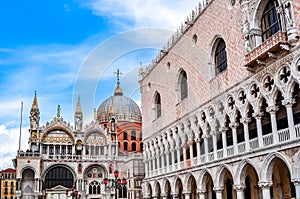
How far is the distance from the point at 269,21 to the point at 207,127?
8055 mm

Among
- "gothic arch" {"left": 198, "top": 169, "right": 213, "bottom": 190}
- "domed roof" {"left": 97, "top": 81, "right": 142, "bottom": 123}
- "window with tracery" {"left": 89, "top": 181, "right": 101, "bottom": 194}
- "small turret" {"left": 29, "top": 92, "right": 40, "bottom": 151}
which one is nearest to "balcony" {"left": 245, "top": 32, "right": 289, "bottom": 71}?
"gothic arch" {"left": 198, "top": 169, "right": 213, "bottom": 190}

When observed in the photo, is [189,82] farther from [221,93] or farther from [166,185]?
[166,185]

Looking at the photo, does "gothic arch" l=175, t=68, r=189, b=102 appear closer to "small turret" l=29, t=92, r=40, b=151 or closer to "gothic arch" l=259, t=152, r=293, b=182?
"gothic arch" l=259, t=152, r=293, b=182

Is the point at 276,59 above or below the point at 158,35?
below

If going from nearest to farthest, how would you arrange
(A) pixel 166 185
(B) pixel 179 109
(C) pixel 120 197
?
1. (B) pixel 179 109
2. (A) pixel 166 185
3. (C) pixel 120 197

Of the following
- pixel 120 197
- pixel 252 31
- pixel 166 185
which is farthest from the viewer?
pixel 120 197

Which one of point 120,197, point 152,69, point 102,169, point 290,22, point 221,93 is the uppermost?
point 152,69

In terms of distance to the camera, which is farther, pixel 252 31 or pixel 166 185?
pixel 166 185

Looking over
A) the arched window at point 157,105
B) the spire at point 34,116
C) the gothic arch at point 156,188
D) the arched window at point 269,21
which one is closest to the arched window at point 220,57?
the arched window at point 269,21

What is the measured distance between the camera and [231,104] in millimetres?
21328

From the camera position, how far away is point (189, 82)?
26984mm

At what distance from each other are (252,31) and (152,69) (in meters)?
17.0

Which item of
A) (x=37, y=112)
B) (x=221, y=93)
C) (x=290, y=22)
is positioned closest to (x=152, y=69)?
(x=221, y=93)

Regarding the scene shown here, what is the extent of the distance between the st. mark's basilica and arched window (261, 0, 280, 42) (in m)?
0.05
